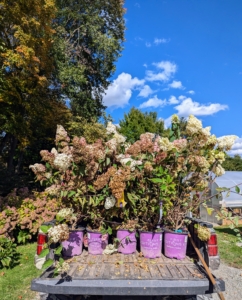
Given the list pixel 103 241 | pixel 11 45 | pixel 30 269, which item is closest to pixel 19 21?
pixel 11 45

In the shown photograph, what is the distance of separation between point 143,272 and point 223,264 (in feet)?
10.6

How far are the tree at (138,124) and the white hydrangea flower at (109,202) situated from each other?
1643cm

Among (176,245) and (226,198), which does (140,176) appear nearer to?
(176,245)

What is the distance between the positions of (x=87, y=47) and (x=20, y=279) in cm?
1129

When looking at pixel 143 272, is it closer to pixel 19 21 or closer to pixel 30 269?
pixel 30 269

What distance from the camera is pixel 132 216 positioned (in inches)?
93.6

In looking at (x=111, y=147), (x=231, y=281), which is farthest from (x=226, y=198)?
(x=111, y=147)

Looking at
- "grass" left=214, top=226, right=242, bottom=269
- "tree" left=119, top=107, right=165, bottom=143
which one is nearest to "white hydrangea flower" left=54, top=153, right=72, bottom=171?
"grass" left=214, top=226, right=242, bottom=269

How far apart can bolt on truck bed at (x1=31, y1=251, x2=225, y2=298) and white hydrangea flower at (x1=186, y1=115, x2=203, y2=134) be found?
122 centimetres

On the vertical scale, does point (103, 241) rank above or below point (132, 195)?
below

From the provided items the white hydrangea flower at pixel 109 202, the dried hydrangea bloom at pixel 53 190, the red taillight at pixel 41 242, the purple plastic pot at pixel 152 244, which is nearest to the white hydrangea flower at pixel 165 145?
the white hydrangea flower at pixel 109 202

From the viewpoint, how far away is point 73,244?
2121mm

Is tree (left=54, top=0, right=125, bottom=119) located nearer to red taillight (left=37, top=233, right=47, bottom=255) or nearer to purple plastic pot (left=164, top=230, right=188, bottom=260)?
red taillight (left=37, top=233, right=47, bottom=255)

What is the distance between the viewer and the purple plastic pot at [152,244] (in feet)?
6.83
